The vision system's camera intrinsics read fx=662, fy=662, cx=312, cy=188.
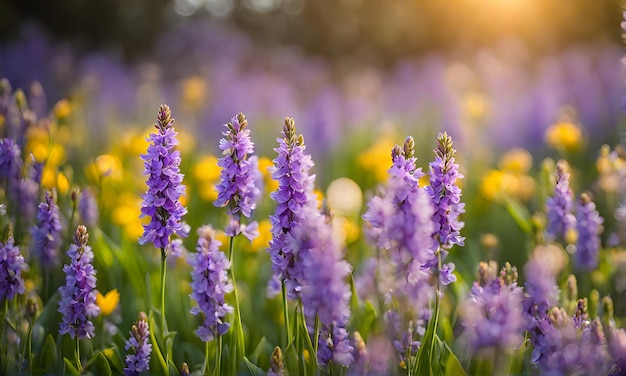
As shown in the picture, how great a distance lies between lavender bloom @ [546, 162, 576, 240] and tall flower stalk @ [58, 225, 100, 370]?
5.31 ft

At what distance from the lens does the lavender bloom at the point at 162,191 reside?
1.96 meters

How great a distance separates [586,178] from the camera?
197 inches

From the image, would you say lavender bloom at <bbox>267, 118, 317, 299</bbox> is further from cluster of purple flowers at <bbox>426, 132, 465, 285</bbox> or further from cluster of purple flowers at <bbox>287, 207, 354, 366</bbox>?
cluster of purple flowers at <bbox>426, 132, 465, 285</bbox>

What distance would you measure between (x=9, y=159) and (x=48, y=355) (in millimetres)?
755

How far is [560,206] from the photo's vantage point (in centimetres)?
245

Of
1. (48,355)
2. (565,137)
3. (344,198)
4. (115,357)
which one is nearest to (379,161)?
(344,198)

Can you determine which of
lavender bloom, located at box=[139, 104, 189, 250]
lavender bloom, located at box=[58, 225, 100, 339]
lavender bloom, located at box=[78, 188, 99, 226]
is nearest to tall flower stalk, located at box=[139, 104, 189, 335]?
lavender bloom, located at box=[139, 104, 189, 250]

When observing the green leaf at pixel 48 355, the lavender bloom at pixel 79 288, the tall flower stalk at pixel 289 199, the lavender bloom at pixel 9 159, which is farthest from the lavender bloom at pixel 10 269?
the tall flower stalk at pixel 289 199

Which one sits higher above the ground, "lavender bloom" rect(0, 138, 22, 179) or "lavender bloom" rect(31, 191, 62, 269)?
"lavender bloom" rect(0, 138, 22, 179)

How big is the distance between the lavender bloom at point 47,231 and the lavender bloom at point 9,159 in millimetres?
237

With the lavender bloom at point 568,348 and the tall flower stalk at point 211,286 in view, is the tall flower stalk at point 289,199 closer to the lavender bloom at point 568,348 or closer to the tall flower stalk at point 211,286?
the tall flower stalk at point 211,286

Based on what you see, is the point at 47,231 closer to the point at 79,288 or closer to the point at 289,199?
the point at 79,288

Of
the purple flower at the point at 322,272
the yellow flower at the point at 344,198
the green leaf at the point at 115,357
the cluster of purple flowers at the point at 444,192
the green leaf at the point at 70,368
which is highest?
the yellow flower at the point at 344,198

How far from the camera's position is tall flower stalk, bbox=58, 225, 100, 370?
2045 mm
